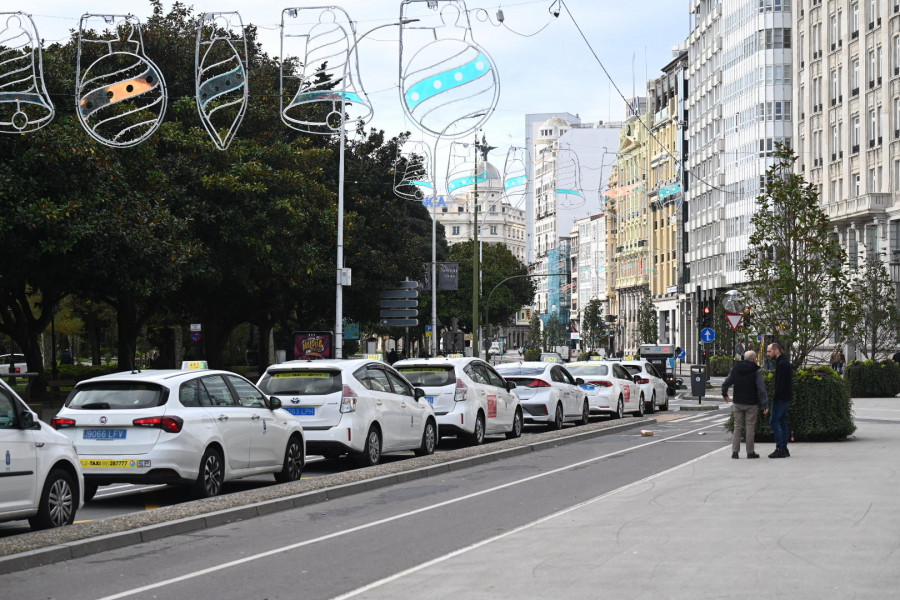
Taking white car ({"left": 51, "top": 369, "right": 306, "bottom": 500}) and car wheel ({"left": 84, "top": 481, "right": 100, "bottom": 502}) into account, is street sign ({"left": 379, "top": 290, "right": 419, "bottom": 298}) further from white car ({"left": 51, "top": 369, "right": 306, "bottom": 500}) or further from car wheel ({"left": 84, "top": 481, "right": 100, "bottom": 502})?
car wheel ({"left": 84, "top": 481, "right": 100, "bottom": 502})

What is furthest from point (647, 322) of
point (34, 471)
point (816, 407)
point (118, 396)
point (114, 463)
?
point (34, 471)

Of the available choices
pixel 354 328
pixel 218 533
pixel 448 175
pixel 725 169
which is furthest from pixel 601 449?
pixel 725 169

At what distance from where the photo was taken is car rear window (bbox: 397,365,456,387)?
76.7ft

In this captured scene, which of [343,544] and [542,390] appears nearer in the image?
[343,544]

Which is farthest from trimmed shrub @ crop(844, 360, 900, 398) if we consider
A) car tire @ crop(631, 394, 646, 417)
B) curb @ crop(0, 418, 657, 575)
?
curb @ crop(0, 418, 657, 575)

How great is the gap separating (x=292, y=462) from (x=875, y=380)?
33.8 m

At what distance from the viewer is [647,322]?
10662 centimetres

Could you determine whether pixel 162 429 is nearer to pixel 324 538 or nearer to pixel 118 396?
pixel 118 396

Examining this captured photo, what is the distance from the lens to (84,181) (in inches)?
1292

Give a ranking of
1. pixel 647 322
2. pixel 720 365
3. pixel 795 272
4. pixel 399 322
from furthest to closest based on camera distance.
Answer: pixel 647 322 < pixel 720 365 < pixel 399 322 < pixel 795 272

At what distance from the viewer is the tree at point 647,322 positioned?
10156 centimetres

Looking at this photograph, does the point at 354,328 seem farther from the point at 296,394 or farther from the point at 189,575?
the point at 189,575

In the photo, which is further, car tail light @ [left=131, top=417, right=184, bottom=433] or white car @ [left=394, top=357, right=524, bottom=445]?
white car @ [left=394, top=357, right=524, bottom=445]

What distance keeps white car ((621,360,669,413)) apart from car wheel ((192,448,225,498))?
79.3 ft
